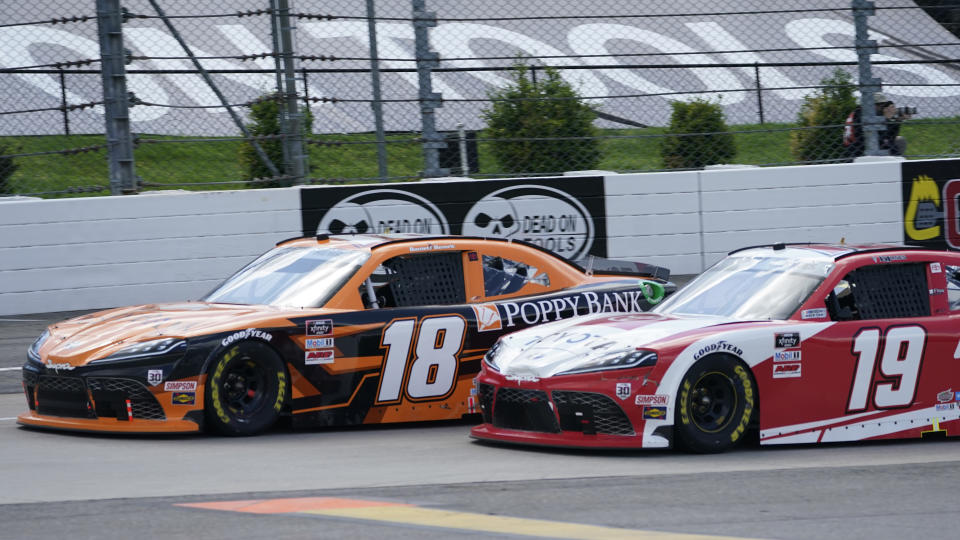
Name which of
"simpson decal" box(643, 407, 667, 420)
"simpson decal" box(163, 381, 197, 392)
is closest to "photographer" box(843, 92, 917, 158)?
"simpson decal" box(643, 407, 667, 420)

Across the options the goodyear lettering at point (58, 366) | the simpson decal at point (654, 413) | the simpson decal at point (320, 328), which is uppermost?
the simpson decal at point (320, 328)

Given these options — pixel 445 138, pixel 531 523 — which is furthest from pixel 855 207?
pixel 531 523

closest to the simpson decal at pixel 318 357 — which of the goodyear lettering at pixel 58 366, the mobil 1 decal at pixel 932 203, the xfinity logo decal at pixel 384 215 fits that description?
the goodyear lettering at pixel 58 366

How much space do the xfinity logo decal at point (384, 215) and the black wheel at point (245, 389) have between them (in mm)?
5530

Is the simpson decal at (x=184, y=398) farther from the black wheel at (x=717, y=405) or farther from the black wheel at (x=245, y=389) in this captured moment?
the black wheel at (x=717, y=405)

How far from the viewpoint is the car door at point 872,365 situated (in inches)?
283

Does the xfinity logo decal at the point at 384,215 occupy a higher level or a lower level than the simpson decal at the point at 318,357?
higher

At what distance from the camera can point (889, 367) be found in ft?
24.4

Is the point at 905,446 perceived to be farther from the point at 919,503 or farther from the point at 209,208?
the point at 209,208

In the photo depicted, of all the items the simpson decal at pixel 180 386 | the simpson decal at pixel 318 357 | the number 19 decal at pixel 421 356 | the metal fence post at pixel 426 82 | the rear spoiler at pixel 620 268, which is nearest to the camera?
the simpson decal at pixel 180 386

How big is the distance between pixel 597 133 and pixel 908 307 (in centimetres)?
707

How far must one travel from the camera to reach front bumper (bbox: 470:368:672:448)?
22.2ft

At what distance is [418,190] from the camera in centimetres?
1328

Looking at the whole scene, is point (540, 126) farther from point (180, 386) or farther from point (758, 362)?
point (180, 386)
